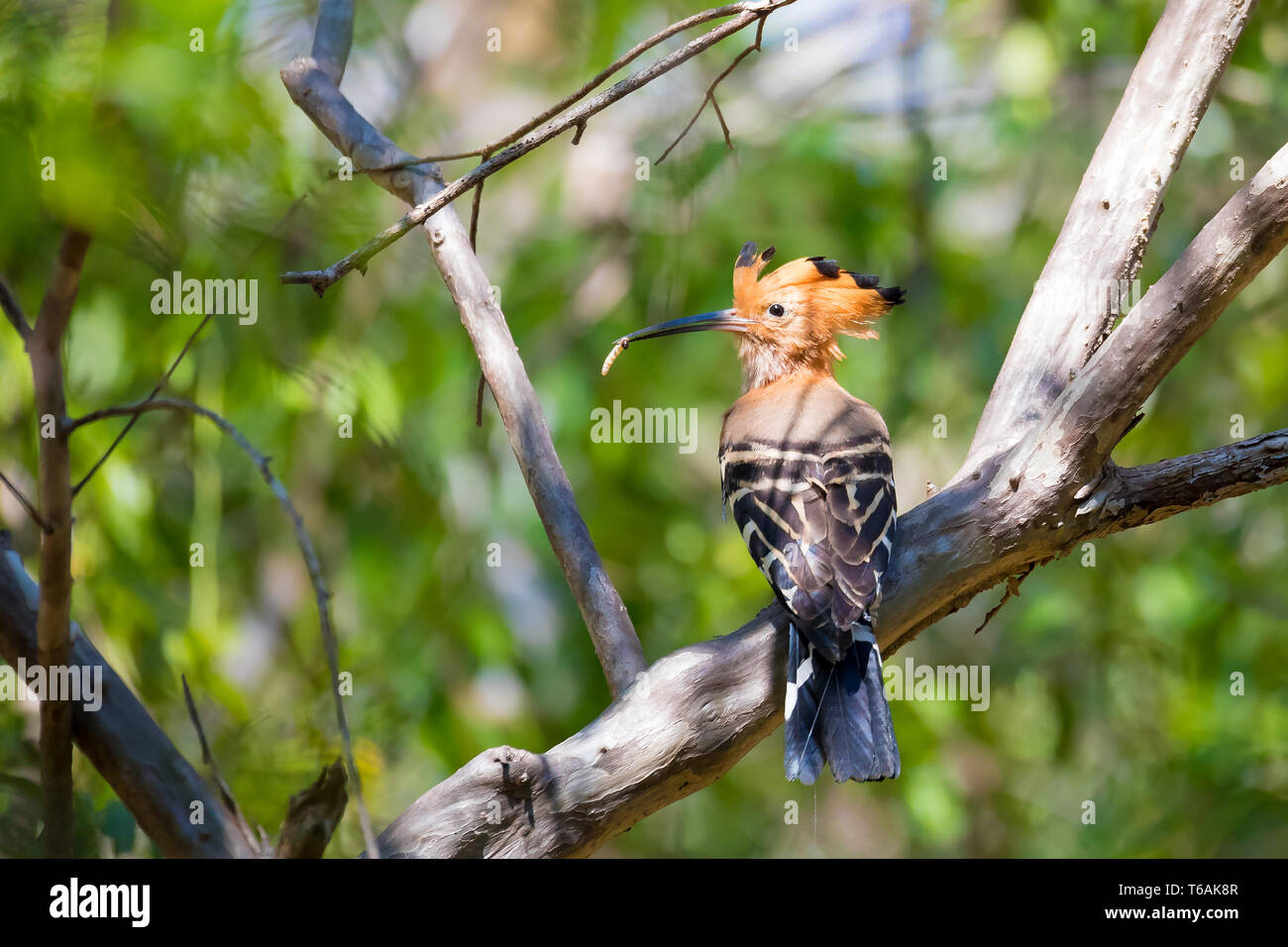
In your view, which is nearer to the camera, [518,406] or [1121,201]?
[518,406]

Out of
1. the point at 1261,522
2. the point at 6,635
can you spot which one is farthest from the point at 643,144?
the point at 6,635

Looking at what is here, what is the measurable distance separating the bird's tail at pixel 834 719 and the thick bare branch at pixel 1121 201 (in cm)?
67

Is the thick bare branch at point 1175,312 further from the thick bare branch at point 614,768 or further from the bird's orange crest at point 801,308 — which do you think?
the bird's orange crest at point 801,308

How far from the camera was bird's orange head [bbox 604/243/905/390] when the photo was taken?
11.0 feet

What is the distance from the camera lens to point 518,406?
236cm

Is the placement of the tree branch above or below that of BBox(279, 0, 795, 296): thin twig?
below

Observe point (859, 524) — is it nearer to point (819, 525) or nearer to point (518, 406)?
point (819, 525)

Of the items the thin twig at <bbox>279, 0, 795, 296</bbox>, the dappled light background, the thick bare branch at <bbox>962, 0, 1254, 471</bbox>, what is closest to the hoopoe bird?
the thick bare branch at <bbox>962, 0, 1254, 471</bbox>

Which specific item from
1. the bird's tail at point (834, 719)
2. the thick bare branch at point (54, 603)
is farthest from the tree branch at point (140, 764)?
the bird's tail at point (834, 719)

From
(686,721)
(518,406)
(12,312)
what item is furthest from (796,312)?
(12,312)

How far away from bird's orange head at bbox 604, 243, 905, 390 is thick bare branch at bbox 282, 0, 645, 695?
37.4 inches

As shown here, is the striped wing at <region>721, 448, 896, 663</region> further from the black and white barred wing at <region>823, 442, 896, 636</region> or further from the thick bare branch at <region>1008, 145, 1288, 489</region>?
the thick bare branch at <region>1008, 145, 1288, 489</region>

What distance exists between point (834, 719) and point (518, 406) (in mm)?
919

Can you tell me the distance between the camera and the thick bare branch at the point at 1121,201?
251 cm
